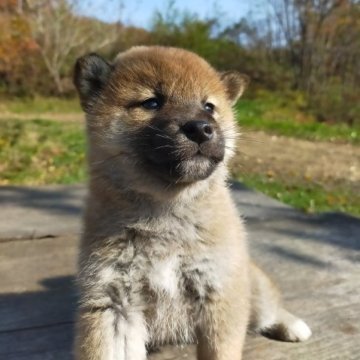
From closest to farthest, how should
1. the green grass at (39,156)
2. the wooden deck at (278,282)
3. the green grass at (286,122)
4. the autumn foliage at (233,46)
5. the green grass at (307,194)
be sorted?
the wooden deck at (278,282), the green grass at (307,194), the green grass at (39,156), the green grass at (286,122), the autumn foliage at (233,46)

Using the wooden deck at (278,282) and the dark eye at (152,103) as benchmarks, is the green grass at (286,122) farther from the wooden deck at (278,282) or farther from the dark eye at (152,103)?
the dark eye at (152,103)

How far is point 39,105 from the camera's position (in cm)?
1388

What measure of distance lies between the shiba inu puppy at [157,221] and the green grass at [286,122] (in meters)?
5.77

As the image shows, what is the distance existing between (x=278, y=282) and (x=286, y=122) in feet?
27.3

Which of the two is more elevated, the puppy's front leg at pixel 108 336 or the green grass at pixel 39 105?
the puppy's front leg at pixel 108 336

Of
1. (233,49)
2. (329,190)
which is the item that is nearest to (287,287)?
(329,190)

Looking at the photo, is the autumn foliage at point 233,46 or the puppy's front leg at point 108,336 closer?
the puppy's front leg at point 108,336

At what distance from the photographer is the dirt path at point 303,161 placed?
6.86 metres

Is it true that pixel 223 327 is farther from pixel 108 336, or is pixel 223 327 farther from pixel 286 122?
pixel 286 122

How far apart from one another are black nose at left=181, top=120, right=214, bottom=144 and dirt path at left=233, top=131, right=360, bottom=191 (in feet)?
14.0

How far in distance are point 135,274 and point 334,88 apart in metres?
11.7

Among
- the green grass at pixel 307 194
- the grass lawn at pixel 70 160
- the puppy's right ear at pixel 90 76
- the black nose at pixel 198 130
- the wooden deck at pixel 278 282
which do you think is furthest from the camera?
the grass lawn at pixel 70 160

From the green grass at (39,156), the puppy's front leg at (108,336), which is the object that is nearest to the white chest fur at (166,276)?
the puppy's front leg at (108,336)

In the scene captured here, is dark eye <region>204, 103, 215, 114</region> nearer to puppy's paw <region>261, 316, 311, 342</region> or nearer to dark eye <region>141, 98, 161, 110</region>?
dark eye <region>141, 98, 161, 110</region>
